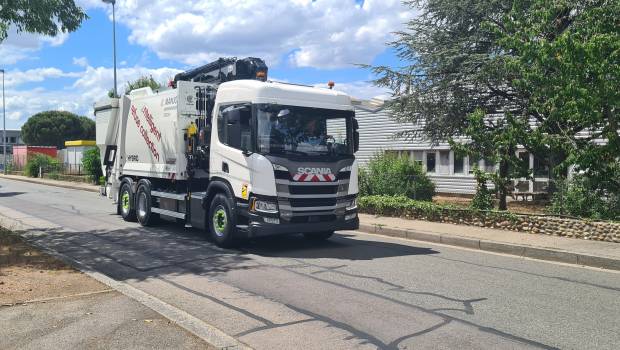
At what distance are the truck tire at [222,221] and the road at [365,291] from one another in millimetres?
257

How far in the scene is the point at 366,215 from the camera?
16.0 metres

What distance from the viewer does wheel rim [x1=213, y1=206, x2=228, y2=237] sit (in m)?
10.5

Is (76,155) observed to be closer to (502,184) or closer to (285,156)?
(502,184)

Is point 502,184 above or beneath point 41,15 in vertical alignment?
beneath

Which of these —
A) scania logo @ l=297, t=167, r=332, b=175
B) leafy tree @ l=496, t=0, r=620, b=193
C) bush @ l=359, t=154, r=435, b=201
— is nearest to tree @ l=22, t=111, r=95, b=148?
bush @ l=359, t=154, r=435, b=201

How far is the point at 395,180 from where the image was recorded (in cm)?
1706

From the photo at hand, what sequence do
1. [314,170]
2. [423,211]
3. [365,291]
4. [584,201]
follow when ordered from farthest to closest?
[423,211] < [584,201] < [314,170] < [365,291]

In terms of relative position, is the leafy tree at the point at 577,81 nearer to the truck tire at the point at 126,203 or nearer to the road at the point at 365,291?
the road at the point at 365,291

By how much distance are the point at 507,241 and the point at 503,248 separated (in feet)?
1.22

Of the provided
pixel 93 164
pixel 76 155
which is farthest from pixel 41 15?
pixel 76 155

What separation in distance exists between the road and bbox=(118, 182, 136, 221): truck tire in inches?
95.5

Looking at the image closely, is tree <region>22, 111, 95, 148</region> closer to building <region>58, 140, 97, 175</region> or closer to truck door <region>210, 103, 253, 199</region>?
building <region>58, 140, 97, 175</region>

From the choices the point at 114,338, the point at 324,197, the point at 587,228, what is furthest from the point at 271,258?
the point at 587,228

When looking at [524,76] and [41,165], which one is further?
[41,165]
